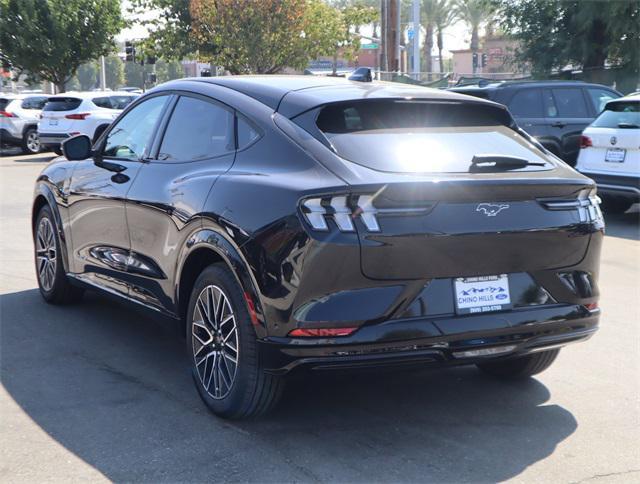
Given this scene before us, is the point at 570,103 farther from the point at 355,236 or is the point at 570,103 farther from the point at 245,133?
the point at 355,236

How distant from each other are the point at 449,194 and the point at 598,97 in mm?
11302

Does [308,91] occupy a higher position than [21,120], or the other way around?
[21,120]

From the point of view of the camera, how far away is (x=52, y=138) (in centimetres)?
2339

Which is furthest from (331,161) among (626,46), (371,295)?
(626,46)

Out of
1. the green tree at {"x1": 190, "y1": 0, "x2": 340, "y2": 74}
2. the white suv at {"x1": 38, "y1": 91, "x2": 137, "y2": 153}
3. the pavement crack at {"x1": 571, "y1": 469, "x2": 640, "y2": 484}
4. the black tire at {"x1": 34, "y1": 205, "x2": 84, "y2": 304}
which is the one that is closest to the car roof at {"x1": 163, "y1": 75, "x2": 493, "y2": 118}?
the pavement crack at {"x1": 571, "y1": 469, "x2": 640, "y2": 484}

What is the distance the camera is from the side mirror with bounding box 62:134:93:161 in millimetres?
6273

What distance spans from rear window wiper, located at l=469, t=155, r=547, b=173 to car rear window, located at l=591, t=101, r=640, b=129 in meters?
7.71

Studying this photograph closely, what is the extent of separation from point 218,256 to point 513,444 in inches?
67.9

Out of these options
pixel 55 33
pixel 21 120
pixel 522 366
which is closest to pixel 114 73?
pixel 55 33

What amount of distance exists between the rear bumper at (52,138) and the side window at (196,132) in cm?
1877

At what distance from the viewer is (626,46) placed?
26.5 meters

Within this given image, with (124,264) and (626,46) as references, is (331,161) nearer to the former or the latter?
(124,264)

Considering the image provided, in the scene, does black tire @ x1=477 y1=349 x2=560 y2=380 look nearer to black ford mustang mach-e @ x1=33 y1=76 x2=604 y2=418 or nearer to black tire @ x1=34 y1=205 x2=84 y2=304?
black ford mustang mach-e @ x1=33 y1=76 x2=604 y2=418

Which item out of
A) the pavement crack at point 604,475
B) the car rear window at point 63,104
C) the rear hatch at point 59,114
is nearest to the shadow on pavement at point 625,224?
the pavement crack at point 604,475
